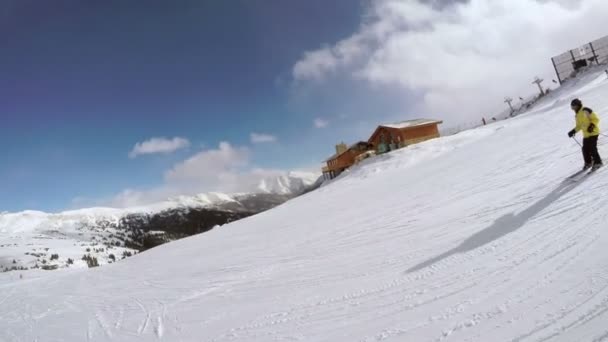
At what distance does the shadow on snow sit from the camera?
18.2 ft

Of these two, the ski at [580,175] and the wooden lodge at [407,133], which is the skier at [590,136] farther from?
the wooden lodge at [407,133]

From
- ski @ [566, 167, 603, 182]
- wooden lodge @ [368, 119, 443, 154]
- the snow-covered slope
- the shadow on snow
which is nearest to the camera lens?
the snow-covered slope

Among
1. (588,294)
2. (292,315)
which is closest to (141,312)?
(292,315)

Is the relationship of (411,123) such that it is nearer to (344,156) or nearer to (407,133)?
(407,133)

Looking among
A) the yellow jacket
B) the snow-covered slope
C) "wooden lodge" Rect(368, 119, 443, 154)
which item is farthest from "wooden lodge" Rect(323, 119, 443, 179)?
the yellow jacket

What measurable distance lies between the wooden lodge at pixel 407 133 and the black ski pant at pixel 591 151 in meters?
29.3

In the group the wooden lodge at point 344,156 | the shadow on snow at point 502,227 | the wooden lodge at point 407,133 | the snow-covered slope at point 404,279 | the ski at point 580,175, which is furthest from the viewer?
the wooden lodge at point 344,156

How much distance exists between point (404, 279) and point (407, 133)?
34.2 meters

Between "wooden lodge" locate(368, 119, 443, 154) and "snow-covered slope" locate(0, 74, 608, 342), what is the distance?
23.9 metres

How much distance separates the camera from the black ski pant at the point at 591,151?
23.5 feet

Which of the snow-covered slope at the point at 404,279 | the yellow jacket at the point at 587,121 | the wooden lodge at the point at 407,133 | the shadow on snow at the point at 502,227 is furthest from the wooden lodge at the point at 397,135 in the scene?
the shadow on snow at the point at 502,227

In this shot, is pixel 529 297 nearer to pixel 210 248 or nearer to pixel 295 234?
pixel 295 234

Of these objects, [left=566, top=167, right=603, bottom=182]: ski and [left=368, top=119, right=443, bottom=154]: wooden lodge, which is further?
[left=368, top=119, right=443, bottom=154]: wooden lodge

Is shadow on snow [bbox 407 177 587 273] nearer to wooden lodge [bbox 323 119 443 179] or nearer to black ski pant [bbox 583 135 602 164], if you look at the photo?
black ski pant [bbox 583 135 602 164]
